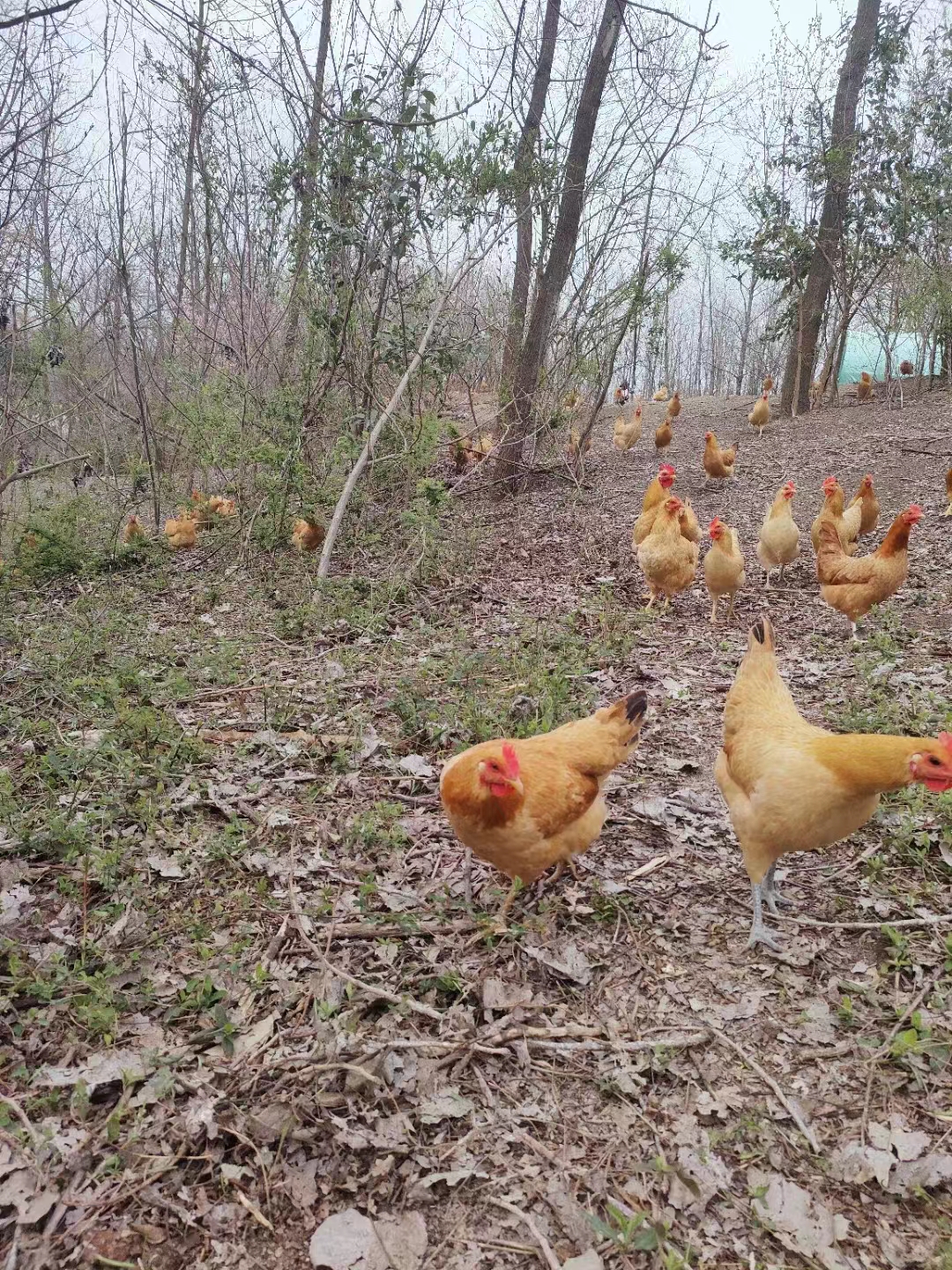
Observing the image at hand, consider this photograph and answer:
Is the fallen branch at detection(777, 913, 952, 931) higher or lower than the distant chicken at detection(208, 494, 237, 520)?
lower

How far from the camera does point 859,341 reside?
19375mm

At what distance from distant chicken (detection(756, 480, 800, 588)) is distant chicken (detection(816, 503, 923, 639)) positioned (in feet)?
3.03

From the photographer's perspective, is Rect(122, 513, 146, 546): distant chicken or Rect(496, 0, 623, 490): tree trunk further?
Rect(496, 0, 623, 490): tree trunk

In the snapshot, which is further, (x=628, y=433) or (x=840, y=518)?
(x=628, y=433)

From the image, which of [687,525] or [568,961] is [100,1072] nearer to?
[568,961]

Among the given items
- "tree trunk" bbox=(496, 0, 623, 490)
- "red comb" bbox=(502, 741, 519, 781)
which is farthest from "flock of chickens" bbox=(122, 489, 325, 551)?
"red comb" bbox=(502, 741, 519, 781)

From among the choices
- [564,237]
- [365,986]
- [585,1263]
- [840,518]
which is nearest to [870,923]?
[585,1263]

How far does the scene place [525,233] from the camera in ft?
32.5

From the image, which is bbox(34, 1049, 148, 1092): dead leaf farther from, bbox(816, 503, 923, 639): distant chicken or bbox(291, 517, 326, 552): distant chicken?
bbox(291, 517, 326, 552): distant chicken

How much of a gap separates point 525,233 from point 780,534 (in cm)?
592

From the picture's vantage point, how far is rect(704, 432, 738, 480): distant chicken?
10.8 metres

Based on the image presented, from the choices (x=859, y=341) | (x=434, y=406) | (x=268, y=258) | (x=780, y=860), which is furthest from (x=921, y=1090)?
(x=859, y=341)

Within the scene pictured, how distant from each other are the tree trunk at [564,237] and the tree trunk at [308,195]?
9.72 feet

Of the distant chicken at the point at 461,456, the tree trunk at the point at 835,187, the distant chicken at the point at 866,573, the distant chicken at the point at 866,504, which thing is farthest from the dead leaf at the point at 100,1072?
the tree trunk at the point at 835,187
